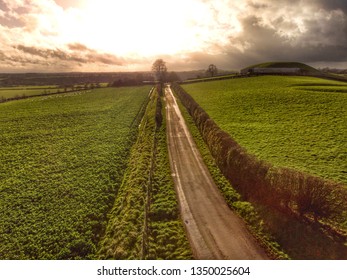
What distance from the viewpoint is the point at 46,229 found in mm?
15906

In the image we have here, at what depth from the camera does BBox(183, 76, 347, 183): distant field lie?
2169cm

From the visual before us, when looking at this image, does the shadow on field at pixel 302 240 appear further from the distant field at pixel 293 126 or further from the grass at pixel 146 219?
the distant field at pixel 293 126

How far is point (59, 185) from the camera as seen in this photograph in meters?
21.6

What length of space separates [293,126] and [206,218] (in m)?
22.9

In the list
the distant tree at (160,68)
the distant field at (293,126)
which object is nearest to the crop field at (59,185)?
the distant field at (293,126)

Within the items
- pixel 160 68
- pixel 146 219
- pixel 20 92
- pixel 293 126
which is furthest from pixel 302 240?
pixel 160 68

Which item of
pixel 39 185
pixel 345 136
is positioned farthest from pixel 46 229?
pixel 345 136

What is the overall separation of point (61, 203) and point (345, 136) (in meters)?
31.6

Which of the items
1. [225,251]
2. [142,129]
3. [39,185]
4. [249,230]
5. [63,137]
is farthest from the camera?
[142,129]

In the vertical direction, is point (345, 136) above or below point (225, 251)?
above

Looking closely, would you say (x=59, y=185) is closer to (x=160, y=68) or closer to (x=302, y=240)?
(x=302, y=240)

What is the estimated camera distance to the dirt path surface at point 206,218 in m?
13.6
